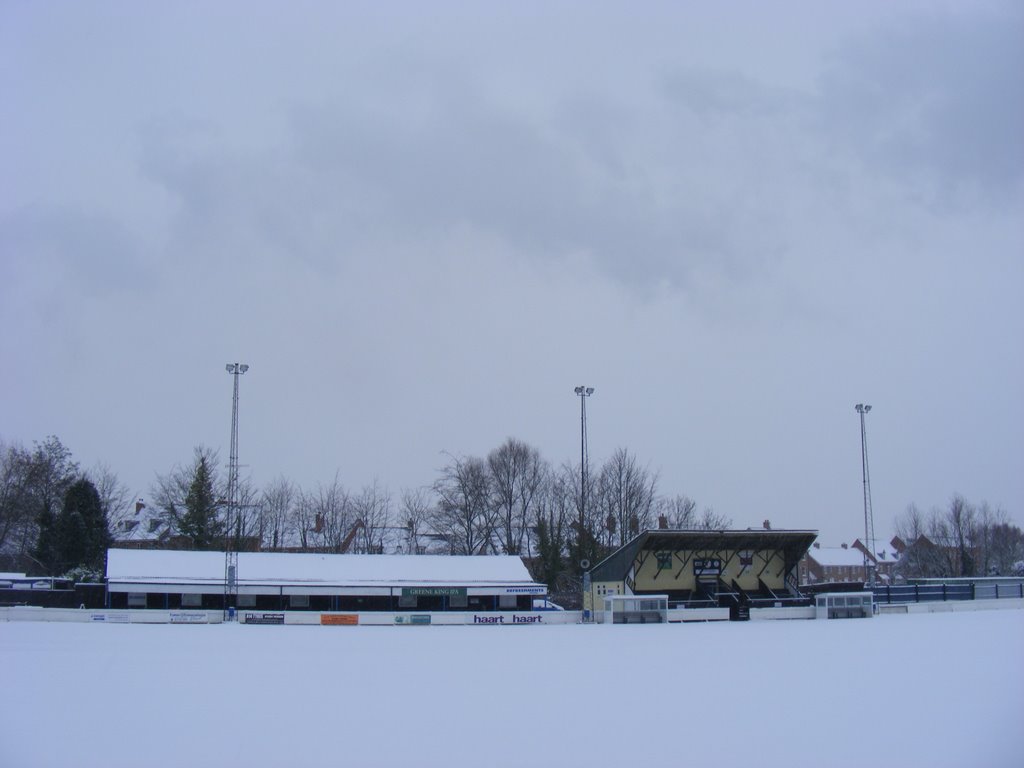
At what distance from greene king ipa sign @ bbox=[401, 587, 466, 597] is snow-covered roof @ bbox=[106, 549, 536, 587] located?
44 centimetres

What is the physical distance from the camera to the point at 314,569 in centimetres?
4753

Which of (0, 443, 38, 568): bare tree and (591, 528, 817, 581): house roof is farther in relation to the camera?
(0, 443, 38, 568): bare tree

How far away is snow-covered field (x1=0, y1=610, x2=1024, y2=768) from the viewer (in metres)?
12.2

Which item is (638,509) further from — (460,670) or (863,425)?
(460,670)

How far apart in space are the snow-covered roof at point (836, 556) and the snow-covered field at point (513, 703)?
4096 inches

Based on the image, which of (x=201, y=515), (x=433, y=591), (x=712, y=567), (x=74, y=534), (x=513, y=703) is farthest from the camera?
(x=201, y=515)

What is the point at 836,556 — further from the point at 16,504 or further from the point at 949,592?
the point at 16,504

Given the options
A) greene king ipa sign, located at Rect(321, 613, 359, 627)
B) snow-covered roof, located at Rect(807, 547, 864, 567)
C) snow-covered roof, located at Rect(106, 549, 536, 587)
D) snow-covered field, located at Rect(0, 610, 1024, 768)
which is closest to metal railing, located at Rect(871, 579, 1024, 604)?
snow-covered roof, located at Rect(106, 549, 536, 587)

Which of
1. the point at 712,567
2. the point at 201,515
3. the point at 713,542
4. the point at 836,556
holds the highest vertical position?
the point at 201,515

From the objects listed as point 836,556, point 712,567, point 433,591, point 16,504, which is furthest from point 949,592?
point 836,556

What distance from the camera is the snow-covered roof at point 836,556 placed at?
125875 mm

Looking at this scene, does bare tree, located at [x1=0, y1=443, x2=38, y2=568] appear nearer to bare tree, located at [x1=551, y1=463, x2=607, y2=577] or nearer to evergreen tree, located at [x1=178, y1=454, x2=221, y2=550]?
evergreen tree, located at [x1=178, y1=454, x2=221, y2=550]

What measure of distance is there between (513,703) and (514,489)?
65.6 meters

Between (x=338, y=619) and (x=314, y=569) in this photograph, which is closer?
(x=338, y=619)
